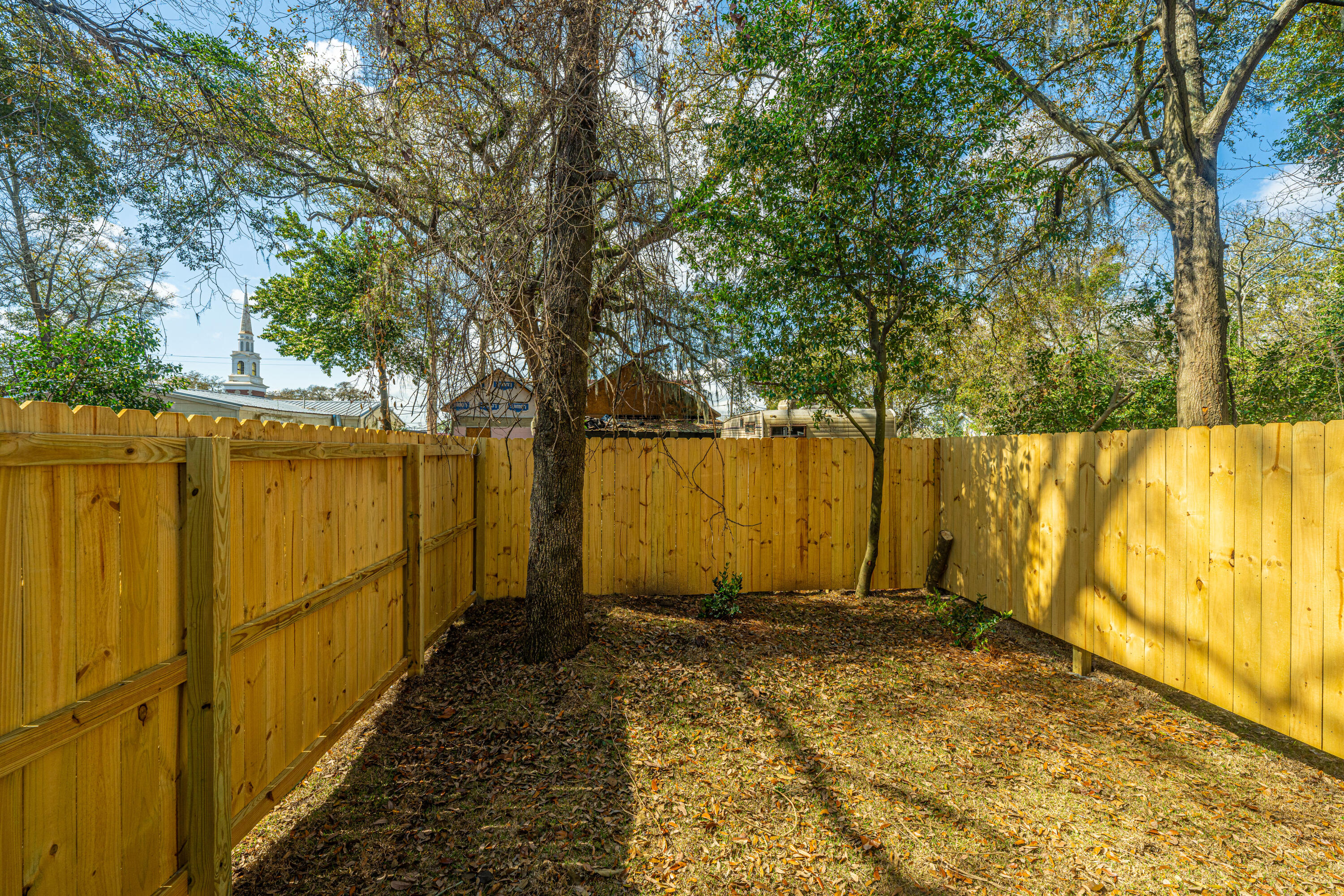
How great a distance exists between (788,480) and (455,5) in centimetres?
467

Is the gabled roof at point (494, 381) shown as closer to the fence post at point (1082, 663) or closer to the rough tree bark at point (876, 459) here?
the rough tree bark at point (876, 459)

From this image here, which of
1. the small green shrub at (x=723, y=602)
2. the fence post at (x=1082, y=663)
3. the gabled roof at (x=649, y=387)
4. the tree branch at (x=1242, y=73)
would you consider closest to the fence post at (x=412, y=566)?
the gabled roof at (x=649, y=387)

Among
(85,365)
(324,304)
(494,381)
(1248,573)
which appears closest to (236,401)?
(324,304)

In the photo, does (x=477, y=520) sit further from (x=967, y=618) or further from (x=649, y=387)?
(x=967, y=618)

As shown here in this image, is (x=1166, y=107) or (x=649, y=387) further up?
(x=1166, y=107)

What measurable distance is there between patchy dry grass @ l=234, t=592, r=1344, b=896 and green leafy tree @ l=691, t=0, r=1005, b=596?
112 inches

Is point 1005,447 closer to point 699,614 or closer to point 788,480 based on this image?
point 788,480

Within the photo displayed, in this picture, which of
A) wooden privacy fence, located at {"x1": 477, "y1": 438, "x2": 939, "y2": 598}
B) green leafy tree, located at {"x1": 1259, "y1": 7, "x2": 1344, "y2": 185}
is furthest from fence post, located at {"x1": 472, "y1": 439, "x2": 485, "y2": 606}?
green leafy tree, located at {"x1": 1259, "y1": 7, "x2": 1344, "y2": 185}

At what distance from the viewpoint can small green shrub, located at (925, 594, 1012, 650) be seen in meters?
4.41

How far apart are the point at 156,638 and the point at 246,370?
63149mm

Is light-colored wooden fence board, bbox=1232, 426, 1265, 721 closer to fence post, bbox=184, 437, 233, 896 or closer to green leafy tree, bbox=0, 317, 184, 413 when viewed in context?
fence post, bbox=184, 437, 233, 896

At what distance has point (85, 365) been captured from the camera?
6543mm

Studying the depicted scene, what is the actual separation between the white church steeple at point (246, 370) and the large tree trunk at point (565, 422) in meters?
41.4

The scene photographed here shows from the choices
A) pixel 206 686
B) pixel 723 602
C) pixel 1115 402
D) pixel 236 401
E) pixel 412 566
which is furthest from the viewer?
pixel 236 401
